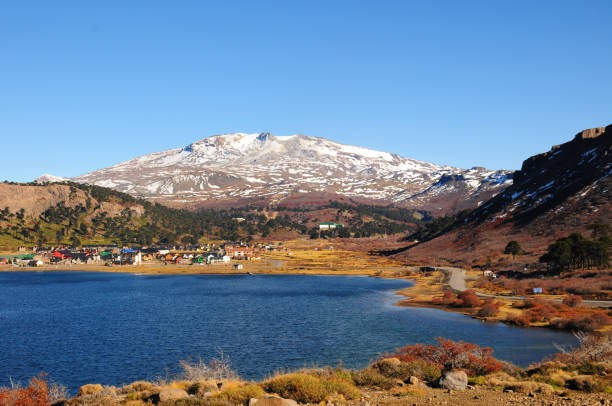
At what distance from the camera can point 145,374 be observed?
41.5 meters

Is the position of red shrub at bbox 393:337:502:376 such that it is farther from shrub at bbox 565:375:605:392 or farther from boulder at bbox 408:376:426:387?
shrub at bbox 565:375:605:392

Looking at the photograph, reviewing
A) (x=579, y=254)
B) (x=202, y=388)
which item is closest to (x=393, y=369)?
(x=202, y=388)

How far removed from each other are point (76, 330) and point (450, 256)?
110 meters

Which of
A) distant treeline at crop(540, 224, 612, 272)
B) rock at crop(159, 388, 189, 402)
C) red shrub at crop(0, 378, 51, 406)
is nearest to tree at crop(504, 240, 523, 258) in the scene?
distant treeline at crop(540, 224, 612, 272)

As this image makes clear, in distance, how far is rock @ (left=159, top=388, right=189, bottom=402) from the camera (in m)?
21.4

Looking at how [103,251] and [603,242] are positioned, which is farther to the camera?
[103,251]

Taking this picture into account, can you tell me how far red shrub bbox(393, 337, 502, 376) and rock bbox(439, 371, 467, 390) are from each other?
12.9ft

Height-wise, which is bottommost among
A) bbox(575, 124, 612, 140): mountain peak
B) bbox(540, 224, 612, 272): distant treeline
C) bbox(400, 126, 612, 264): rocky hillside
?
bbox(540, 224, 612, 272): distant treeline

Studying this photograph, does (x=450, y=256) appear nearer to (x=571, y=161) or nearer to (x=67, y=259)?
(x=571, y=161)

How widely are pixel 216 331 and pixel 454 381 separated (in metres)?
39.7

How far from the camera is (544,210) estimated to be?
14988 centimetres

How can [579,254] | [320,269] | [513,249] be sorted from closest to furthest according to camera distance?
[579,254] → [513,249] → [320,269]

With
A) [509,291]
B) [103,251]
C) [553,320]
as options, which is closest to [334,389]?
[553,320]

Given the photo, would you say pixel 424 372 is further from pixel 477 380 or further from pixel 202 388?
pixel 202 388
